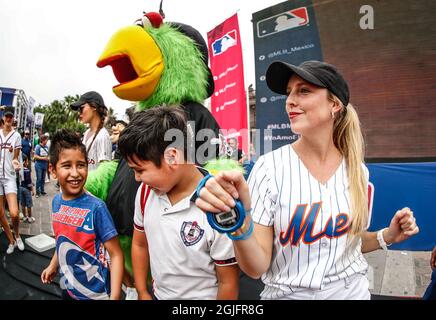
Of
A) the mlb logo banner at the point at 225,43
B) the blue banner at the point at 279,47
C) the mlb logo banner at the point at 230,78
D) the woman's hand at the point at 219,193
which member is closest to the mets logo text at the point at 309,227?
the woman's hand at the point at 219,193

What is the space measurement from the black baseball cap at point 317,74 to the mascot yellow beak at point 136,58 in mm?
686

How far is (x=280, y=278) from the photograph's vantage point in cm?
108

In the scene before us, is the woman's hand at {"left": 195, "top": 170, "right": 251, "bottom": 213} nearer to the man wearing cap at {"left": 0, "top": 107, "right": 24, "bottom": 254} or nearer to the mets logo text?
the mets logo text

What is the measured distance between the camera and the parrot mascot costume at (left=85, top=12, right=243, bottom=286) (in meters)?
1.52

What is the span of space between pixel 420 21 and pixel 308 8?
4.44ft

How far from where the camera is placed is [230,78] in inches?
185

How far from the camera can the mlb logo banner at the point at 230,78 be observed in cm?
457

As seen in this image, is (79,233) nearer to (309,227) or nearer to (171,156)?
(171,156)

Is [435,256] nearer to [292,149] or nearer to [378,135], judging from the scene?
[292,149]

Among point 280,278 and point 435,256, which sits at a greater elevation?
point 280,278

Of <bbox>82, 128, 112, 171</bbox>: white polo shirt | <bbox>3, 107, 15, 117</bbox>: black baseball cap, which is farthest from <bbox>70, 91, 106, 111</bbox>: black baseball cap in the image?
<bbox>3, 107, 15, 117</bbox>: black baseball cap

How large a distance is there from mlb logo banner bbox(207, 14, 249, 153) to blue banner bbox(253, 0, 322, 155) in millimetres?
287

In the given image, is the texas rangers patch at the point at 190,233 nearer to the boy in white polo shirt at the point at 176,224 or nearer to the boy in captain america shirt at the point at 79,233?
the boy in white polo shirt at the point at 176,224
